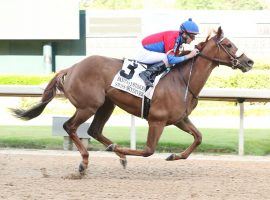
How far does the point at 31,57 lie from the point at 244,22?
10.7 m

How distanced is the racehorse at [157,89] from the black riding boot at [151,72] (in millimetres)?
105

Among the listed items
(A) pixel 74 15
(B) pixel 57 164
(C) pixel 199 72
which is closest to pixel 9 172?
(B) pixel 57 164

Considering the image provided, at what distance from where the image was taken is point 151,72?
8.52 meters

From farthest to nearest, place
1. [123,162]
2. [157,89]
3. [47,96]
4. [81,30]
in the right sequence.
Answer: [81,30]
[123,162]
[47,96]
[157,89]

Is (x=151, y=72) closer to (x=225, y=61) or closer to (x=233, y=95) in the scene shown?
(x=225, y=61)

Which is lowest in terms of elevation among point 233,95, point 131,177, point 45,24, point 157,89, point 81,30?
Result: point 81,30

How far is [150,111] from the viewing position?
8.40 m

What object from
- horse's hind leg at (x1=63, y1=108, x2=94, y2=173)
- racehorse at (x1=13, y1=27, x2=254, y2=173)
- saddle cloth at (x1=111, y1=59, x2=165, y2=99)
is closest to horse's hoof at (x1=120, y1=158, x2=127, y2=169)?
racehorse at (x1=13, y1=27, x2=254, y2=173)

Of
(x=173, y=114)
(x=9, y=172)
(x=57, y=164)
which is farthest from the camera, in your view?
(x=57, y=164)

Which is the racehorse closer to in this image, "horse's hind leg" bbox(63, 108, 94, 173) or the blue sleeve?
"horse's hind leg" bbox(63, 108, 94, 173)

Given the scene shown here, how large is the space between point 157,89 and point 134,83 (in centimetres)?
29

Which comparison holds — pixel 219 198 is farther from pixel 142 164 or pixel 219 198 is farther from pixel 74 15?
pixel 74 15

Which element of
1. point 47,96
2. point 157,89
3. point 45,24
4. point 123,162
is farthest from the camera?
point 45,24

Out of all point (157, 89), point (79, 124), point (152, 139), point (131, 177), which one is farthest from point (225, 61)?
point (79, 124)
